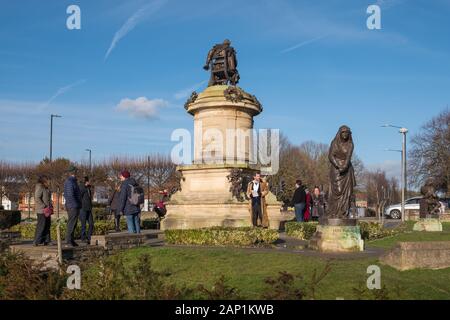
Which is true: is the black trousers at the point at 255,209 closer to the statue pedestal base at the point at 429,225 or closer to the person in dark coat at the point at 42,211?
the person in dark coat at the point at 42,211

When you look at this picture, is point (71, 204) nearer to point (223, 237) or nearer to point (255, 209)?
point (223, 237)

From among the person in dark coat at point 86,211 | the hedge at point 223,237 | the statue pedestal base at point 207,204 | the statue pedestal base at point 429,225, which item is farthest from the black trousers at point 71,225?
the statue pedestal base at point 429,225

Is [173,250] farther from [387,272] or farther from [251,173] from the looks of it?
[251,173]

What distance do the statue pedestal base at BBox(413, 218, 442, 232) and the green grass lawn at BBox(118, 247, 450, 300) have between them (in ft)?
41.4

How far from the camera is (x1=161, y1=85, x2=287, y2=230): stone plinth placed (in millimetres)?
20469

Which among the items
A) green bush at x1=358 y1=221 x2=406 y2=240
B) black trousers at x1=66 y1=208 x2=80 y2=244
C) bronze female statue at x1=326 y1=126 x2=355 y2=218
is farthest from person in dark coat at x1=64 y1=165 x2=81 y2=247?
green bush at x1=358 y1=221 x2=406 y2=240

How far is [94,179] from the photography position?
54656 millimetres

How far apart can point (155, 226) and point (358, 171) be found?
60.4 metres

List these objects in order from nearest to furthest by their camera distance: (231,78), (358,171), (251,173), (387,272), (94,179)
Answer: (387,272), (251,173), (231,78), (94,179), (358,171)

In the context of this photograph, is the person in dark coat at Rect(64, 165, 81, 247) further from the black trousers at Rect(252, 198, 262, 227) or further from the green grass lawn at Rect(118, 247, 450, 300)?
the black trousers at Rect(252, 198, 262, 227)

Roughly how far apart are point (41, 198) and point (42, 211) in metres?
0.40

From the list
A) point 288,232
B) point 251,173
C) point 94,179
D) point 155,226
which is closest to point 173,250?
point 288,232

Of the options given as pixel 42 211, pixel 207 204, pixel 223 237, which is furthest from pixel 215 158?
pixel 42 211
